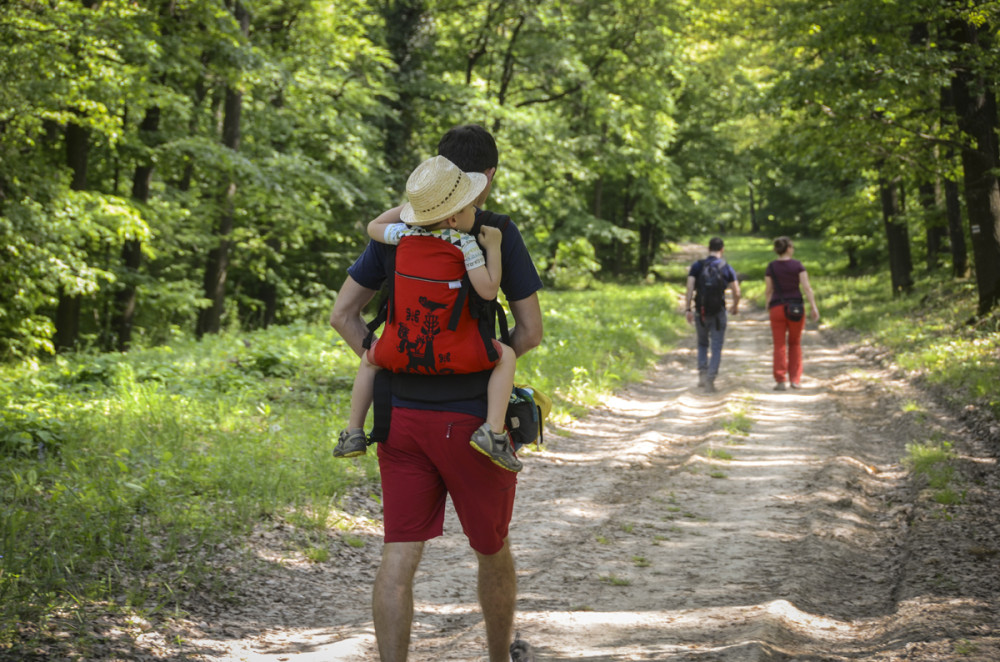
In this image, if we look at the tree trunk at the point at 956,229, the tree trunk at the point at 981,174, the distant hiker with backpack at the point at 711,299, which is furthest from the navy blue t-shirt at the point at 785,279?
the tree trunk at the point at 956,229

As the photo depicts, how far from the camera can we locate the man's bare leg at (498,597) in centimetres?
323

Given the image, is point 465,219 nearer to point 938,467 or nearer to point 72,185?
point 938,467

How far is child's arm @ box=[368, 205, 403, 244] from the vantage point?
312cm

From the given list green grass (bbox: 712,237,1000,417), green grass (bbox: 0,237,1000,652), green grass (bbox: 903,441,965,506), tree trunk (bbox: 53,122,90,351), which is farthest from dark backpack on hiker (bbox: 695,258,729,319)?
tree trunk (bbox: 53,122,90,351)

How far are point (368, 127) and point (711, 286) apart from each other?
11.5 m

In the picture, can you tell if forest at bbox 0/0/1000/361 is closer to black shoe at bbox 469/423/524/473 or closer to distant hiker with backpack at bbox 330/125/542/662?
distant hiker with backpack at bbox 330/125/542/662

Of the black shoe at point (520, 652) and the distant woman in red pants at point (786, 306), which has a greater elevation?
the distant woman in red pants at point (786, 306)

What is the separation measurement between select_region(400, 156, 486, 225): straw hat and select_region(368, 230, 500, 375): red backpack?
0.28ft

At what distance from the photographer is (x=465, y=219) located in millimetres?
3051

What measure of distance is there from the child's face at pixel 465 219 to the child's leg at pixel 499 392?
45 centimetres

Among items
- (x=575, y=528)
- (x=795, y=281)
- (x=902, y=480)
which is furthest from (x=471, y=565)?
(x=795, y=281)

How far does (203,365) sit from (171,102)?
7.28 m

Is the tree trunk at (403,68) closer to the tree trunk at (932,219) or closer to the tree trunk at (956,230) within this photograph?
the tree trunk at (932,219)

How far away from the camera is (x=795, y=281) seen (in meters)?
11.9
